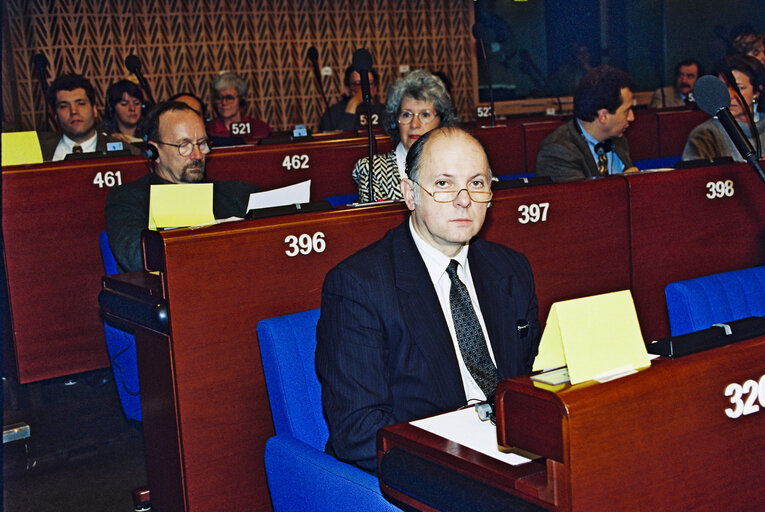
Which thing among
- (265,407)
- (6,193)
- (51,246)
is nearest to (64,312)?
(51,246)

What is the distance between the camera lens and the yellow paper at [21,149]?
3938 mm

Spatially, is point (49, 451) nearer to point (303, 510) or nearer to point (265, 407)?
point (265, 407)

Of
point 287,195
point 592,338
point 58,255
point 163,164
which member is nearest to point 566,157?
point 287,195

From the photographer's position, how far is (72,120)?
528cm

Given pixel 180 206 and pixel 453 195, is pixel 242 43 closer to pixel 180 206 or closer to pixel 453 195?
pixel 180 206

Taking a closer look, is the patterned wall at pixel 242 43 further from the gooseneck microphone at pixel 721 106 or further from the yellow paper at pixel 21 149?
the gooseneck microphone at pixel 721 106

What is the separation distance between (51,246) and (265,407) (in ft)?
6.40

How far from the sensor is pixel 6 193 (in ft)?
12.1

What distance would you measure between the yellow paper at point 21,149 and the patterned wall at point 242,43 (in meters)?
4.05

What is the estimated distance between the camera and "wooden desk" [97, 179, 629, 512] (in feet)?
7.21

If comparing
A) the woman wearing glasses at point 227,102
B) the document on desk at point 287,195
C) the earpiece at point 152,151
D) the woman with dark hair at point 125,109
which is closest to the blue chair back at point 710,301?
the document on desk at point 287,195

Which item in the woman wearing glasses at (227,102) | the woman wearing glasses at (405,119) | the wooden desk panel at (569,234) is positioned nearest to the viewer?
the wooden desk panel at (569,234)

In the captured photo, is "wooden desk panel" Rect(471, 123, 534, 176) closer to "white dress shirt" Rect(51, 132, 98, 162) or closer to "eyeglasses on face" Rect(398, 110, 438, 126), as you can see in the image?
"eyeglasses on face" Rect(398, 110, 438, 126)

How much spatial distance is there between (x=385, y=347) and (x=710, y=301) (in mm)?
874
